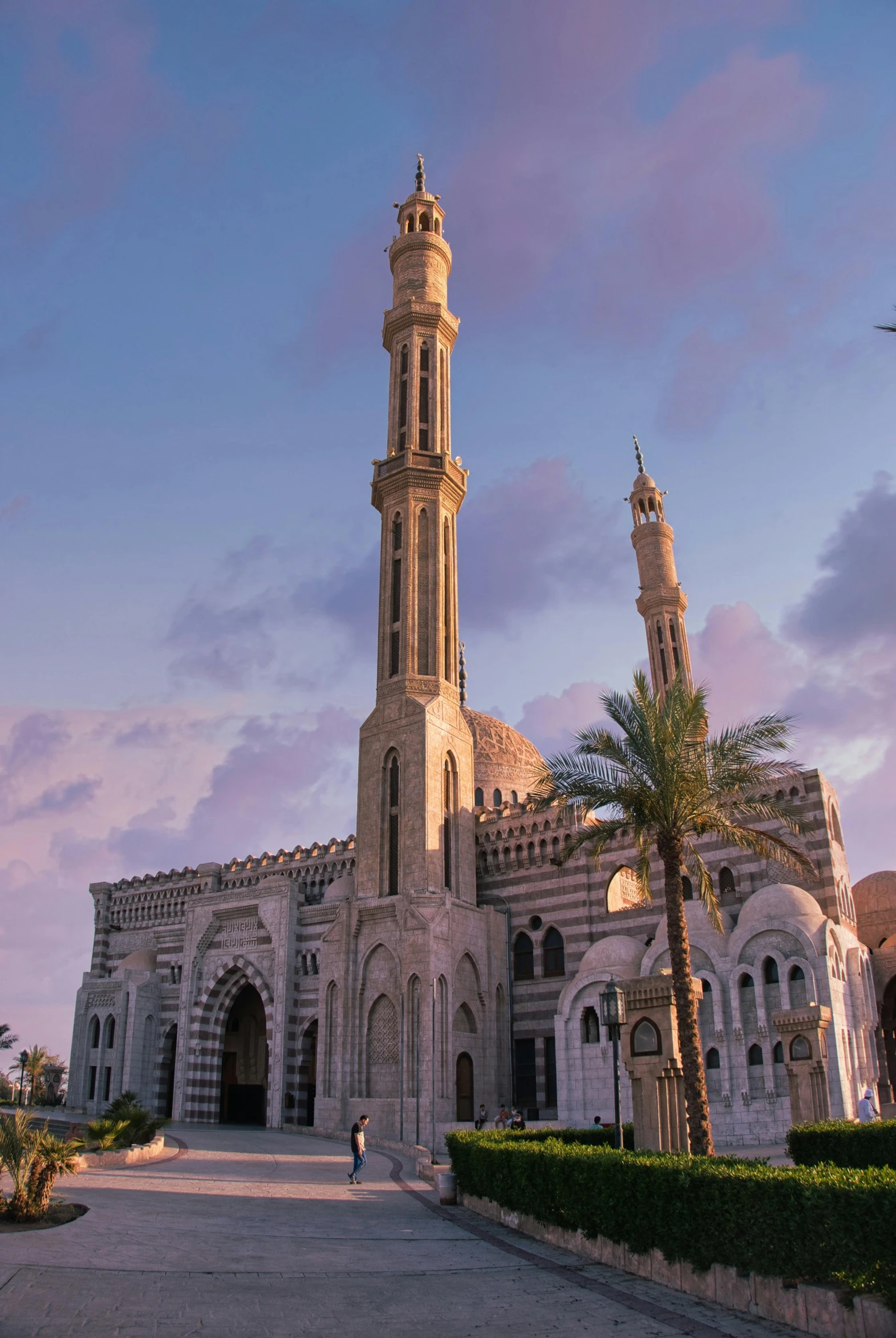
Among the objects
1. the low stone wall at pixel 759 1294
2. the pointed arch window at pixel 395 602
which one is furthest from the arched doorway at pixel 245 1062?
the low stone wall at pixel 759 1294

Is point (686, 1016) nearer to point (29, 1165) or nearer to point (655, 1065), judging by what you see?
point (655, 1065)

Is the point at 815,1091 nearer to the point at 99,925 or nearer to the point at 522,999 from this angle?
the point at 522,999

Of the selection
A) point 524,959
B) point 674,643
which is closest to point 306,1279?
point 524,959

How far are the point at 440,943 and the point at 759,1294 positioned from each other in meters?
23.3

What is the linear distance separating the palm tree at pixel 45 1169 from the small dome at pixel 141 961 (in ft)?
104

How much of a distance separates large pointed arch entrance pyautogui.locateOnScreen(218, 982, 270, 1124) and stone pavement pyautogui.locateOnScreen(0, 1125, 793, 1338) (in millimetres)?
26463

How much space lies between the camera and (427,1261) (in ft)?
38.6

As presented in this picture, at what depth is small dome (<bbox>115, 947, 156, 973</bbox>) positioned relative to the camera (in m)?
44.0

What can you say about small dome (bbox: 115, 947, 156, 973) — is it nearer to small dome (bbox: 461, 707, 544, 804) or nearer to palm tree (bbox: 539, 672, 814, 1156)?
small dome (bbox: 461, 707, 544, 804)

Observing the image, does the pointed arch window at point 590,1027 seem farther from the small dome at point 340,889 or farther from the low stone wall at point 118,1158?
the low stone wall at point 118,1158

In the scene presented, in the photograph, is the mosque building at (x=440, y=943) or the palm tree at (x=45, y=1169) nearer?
the palm tree at (x=45, y=1169)

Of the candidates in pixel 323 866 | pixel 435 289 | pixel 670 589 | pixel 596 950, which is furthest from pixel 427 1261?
pixel 435 289

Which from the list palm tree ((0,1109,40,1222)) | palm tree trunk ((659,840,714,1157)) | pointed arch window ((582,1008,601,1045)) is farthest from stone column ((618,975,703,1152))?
pointed arch window ((582,1008,601,1045))

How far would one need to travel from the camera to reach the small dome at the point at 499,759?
1807 inches
